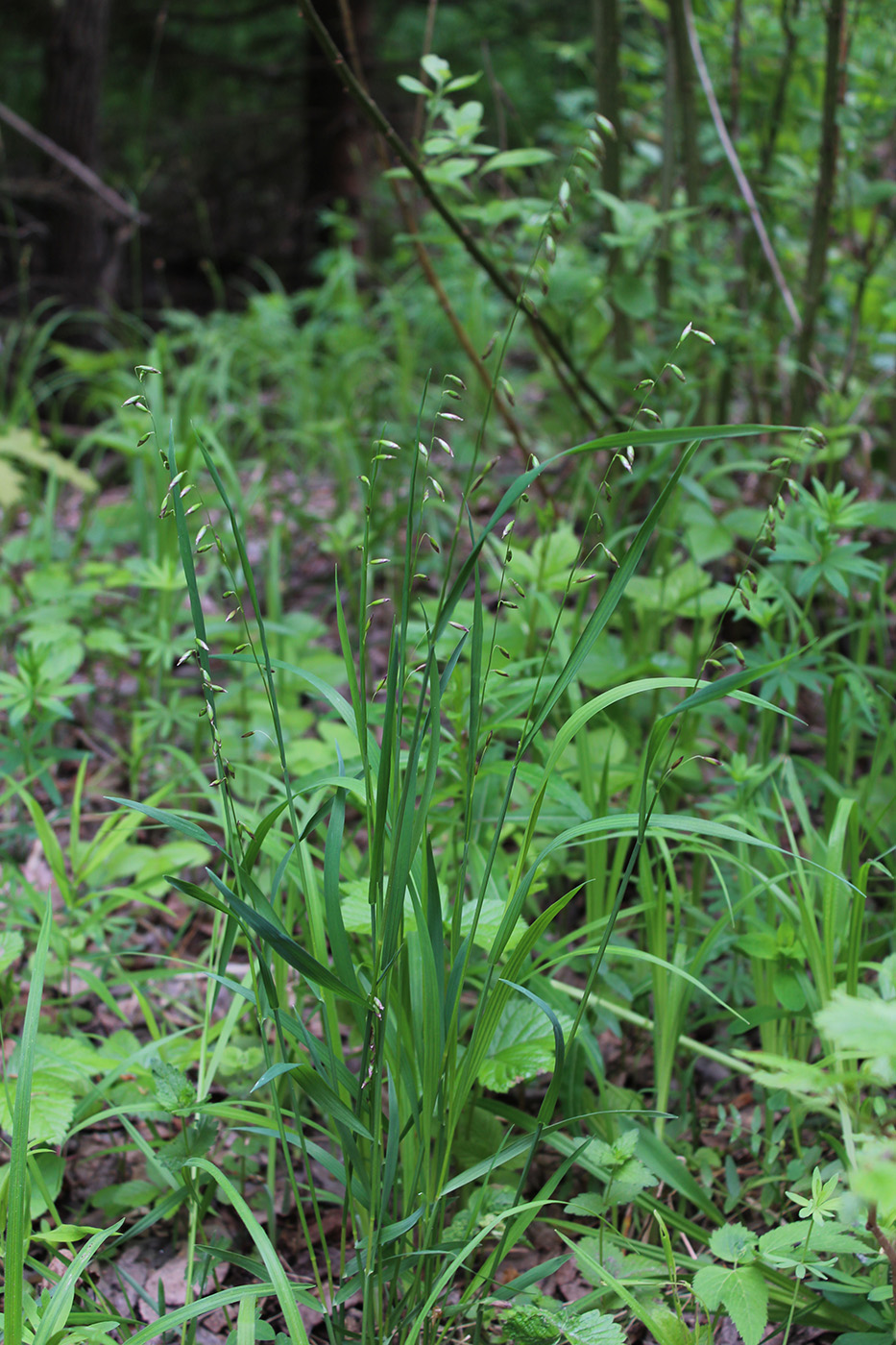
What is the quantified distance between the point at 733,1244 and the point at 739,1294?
4 centimetres

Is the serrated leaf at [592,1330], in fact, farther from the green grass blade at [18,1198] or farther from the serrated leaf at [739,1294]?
the green grass blade at [18,1198]

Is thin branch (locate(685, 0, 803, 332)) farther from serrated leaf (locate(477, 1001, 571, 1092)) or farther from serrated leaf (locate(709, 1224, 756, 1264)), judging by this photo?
serrated leaf (locate(709, 1224, 756, 1264))

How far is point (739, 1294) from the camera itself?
763 mm

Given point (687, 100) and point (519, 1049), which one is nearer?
point (519, 1049)

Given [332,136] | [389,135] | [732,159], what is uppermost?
[332,136]

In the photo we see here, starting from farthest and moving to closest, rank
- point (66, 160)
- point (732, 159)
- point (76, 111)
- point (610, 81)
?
1. point (76, 111)
2. point (66, 160)
3. point (610, 81)
4. point (732, 159)

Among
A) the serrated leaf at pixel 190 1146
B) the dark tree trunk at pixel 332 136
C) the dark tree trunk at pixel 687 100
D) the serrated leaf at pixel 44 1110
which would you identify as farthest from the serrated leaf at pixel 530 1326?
the dark tree trunk at pixel 332 136

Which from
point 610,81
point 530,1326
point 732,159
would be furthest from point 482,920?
point 610,81

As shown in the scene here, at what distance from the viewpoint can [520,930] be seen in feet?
2.91

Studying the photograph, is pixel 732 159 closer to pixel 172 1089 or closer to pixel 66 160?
pixel 172 1089

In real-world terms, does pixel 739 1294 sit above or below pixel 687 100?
below

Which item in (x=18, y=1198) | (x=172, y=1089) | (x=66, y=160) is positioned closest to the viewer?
(x=18, y=1198)

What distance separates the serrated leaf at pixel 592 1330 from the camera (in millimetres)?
737

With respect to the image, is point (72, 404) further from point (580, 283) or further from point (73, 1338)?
point (73, 1338)
